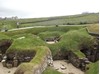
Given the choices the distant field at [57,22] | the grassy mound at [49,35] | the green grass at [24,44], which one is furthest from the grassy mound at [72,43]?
the distant field at [57,22]

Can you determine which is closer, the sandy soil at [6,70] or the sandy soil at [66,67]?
the sandy soil at [66,67]

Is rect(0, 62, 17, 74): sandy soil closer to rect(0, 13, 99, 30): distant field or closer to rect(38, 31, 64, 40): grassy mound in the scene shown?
rect(38, 31, 64, 40): grassy mound

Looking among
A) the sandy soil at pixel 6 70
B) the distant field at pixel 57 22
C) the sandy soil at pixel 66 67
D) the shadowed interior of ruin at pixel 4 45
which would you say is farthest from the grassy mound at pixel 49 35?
the sandy soil at pixel 6 70

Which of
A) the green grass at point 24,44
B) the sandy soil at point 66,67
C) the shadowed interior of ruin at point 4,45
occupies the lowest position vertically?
the sandy soil at point 66,67

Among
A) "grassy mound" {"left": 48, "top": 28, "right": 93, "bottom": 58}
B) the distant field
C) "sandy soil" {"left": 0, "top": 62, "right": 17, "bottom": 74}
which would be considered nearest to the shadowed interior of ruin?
"sandy soil" {"left": 0, "top": 62, "right": 17, "bottom": 74}

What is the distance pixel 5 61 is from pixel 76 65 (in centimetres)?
1694

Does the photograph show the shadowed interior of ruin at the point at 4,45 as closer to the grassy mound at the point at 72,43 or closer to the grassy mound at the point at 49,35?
the grassy mound at the point at 72,43

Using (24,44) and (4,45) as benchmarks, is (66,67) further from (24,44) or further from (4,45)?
(4,45)

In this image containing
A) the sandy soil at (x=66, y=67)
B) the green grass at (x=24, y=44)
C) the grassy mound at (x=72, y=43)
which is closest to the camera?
the sandy soil at (x=66, y=67)

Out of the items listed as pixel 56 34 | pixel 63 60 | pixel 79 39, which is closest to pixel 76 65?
pixel 63 60

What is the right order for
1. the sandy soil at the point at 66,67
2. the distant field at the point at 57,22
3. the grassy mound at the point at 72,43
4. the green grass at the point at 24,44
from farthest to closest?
the distant field at the point at 57,22
the grassy mound at the point at 72,43
the green grass at the point at 24,44
the sandy soil at the point at 66,67

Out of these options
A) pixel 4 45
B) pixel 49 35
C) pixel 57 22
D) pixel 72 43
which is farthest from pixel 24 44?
pixel 57 22

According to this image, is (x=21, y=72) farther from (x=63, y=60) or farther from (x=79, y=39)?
(x=79, y=39)

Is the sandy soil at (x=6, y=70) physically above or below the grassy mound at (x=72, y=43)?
below
